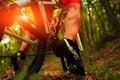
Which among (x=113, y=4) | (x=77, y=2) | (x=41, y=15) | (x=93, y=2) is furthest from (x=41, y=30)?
(x=93, y=2)

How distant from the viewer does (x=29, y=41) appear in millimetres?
3592

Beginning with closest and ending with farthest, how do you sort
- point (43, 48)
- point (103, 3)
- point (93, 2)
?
point (43, 48), point (103, 3), point (93, 2)

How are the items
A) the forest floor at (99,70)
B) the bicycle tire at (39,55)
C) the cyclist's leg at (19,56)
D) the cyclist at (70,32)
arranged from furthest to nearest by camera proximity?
1. the forest floor at (99,70)
2. the cyclist's leg at (19,56)
3. the bicycle tire at (39,55)
4. the cyclist at (70,32)

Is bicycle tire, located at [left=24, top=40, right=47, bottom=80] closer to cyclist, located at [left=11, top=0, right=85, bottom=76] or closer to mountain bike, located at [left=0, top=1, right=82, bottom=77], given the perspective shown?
mountain bike, located at [left=0, top=1, right=82, bottom=77]

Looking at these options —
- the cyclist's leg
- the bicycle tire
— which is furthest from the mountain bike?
the cyclist's leg

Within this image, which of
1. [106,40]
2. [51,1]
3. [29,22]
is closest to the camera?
[29,22]

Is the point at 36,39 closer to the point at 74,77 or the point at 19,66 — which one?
the point at 19,66

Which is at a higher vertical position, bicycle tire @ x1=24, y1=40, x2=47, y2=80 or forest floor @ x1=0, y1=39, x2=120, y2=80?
bicycle tire @ x1=24, y1=40, x2=47, y2=80

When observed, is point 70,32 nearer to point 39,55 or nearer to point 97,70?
point 39,55

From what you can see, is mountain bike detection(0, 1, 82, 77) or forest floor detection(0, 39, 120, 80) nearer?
mountain bike detection(0, 1, 82, 77)

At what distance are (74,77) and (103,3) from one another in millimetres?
11954

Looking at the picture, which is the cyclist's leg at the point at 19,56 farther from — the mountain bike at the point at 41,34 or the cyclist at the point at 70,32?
the cyclist at the point at 70,32

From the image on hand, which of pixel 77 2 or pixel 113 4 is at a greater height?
pixel 113 4

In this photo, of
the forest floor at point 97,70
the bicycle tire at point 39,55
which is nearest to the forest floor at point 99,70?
the forest floor at point 97,70
